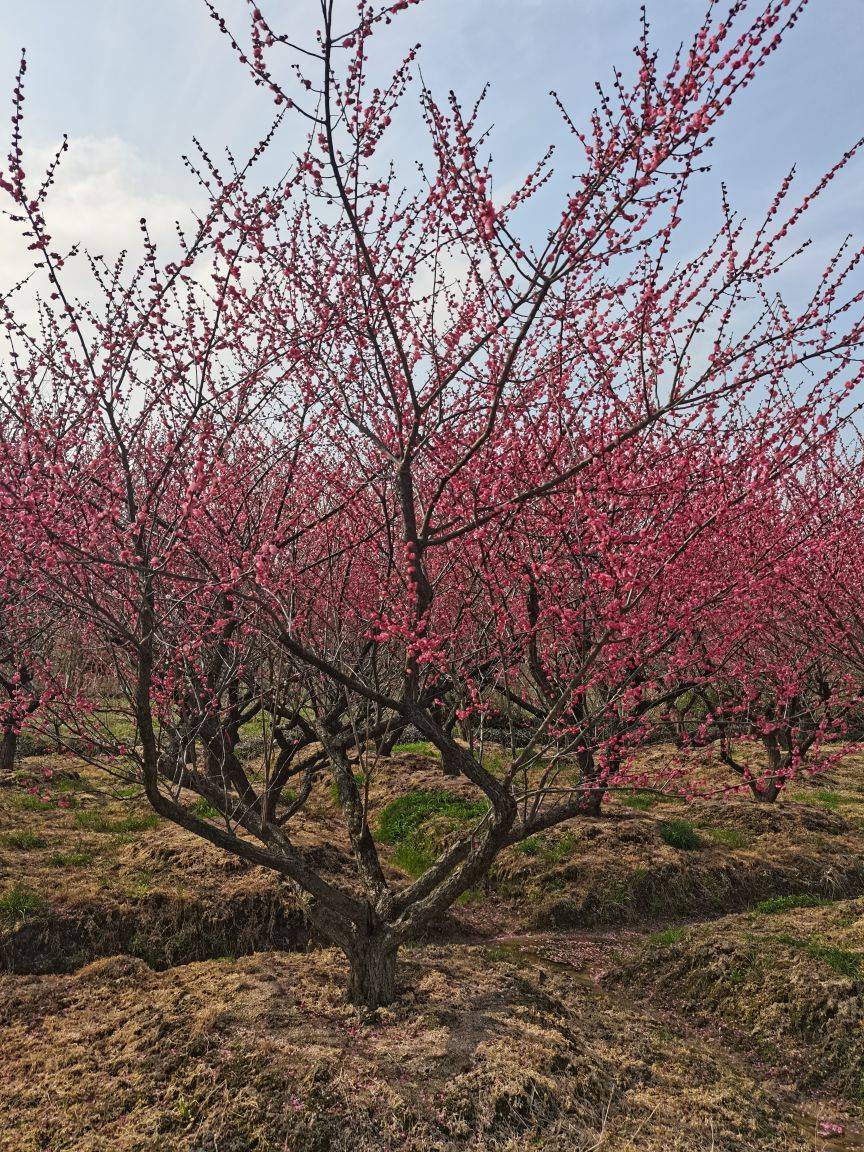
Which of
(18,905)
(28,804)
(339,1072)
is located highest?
(28,804)

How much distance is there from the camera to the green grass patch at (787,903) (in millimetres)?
8938

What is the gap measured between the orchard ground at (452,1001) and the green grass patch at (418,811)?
606mm

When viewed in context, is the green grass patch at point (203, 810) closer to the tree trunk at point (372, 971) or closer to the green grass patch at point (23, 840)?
the green grass patch at point (23, 840)

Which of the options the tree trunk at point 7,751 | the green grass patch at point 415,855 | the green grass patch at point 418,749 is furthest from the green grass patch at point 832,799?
the tree trunk at point 7,751

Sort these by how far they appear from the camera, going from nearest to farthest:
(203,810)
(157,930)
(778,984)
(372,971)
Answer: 1. (372,971)
2. (778,984)
3. (157,930)
4. (203,810)

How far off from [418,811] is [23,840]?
5804 mm

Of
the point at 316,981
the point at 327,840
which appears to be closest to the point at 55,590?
the point at 316,981

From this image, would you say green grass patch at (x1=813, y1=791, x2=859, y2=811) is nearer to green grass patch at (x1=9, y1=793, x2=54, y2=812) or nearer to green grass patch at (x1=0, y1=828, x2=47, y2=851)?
green grass patch at (x1=0, y1=828, x2=47, y2=851)

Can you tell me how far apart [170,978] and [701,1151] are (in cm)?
456

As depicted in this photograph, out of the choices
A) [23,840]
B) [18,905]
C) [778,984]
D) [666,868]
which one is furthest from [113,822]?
[778,984]

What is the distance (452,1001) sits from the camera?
6.15 m

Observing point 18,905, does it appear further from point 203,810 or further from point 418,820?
point 418,820

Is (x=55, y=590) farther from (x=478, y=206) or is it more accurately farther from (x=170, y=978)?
(x=478, y=206)

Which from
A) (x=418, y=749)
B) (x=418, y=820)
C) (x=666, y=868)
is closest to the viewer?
(x=666, y=868)
